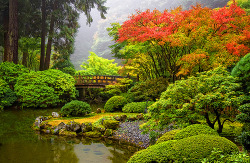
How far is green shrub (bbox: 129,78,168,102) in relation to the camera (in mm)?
11180

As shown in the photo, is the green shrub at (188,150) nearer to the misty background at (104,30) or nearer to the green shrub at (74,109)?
the green shrub at (74,109)

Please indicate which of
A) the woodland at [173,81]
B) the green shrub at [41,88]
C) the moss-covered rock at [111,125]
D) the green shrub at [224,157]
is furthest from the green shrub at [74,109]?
the green shrub at [224,157]

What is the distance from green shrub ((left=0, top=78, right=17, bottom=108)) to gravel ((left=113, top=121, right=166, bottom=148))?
936 centimetres

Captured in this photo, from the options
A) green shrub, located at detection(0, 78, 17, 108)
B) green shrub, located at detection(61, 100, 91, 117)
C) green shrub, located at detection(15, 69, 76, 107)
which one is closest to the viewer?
green shrub, located at detection(61, 100, 91, 117)

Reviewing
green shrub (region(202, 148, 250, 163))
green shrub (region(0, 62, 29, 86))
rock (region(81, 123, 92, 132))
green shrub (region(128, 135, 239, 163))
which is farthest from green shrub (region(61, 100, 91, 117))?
green shrub (region(202, 148, 250, 163))

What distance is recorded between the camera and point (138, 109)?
11.5 m

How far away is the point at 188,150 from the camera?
3.27 m

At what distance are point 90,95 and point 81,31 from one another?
2098 inches

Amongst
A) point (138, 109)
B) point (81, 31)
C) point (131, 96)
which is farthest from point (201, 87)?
point (81, 31)

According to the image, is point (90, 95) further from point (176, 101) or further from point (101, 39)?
point (101, 39)

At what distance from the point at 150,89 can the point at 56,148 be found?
6.81 m

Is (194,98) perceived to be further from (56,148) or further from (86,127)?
(86,127)

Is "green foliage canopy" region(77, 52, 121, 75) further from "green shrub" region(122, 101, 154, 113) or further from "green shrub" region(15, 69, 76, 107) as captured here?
"green shrub" region(122, 101, 154, 113)

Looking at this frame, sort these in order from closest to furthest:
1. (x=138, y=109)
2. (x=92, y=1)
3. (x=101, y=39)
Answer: (x=138, y=109) < (x=92, y=1) < (x=101, y=39)
